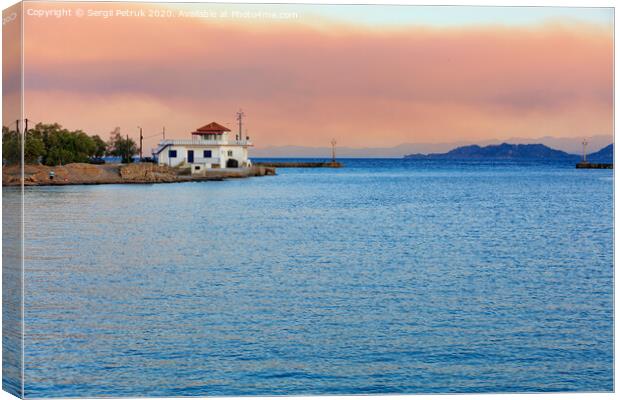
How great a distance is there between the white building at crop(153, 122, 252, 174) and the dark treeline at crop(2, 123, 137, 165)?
0.77m

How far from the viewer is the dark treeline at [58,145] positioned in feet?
23.1

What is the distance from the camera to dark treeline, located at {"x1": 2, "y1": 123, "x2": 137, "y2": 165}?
7039mm

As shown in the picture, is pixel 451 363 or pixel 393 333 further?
pixel 393 333

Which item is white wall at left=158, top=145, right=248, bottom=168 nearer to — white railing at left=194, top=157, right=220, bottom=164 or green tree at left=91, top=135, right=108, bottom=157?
white railing at left=194, top=157, right=220, bottom=164

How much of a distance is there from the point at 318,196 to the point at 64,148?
10.8 meters

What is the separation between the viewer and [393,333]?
9.09m

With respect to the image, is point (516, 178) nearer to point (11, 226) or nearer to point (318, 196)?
point (318, 196)

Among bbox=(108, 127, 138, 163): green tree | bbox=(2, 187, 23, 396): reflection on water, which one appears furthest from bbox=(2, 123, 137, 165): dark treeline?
bbox=(2, 187, 23, 396): reflection on water

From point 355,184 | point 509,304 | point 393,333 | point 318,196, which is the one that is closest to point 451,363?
point 393,333

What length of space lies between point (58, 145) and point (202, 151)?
681 centimetres

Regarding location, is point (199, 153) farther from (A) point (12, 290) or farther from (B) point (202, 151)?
(A) point (12, 290)

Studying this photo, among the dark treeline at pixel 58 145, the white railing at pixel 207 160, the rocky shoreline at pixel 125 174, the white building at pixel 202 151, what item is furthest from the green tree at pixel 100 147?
the white railing at pixel 207 160

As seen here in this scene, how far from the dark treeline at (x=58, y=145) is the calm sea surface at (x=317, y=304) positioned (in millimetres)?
396

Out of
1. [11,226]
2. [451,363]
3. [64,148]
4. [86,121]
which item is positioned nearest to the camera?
[11,226]
